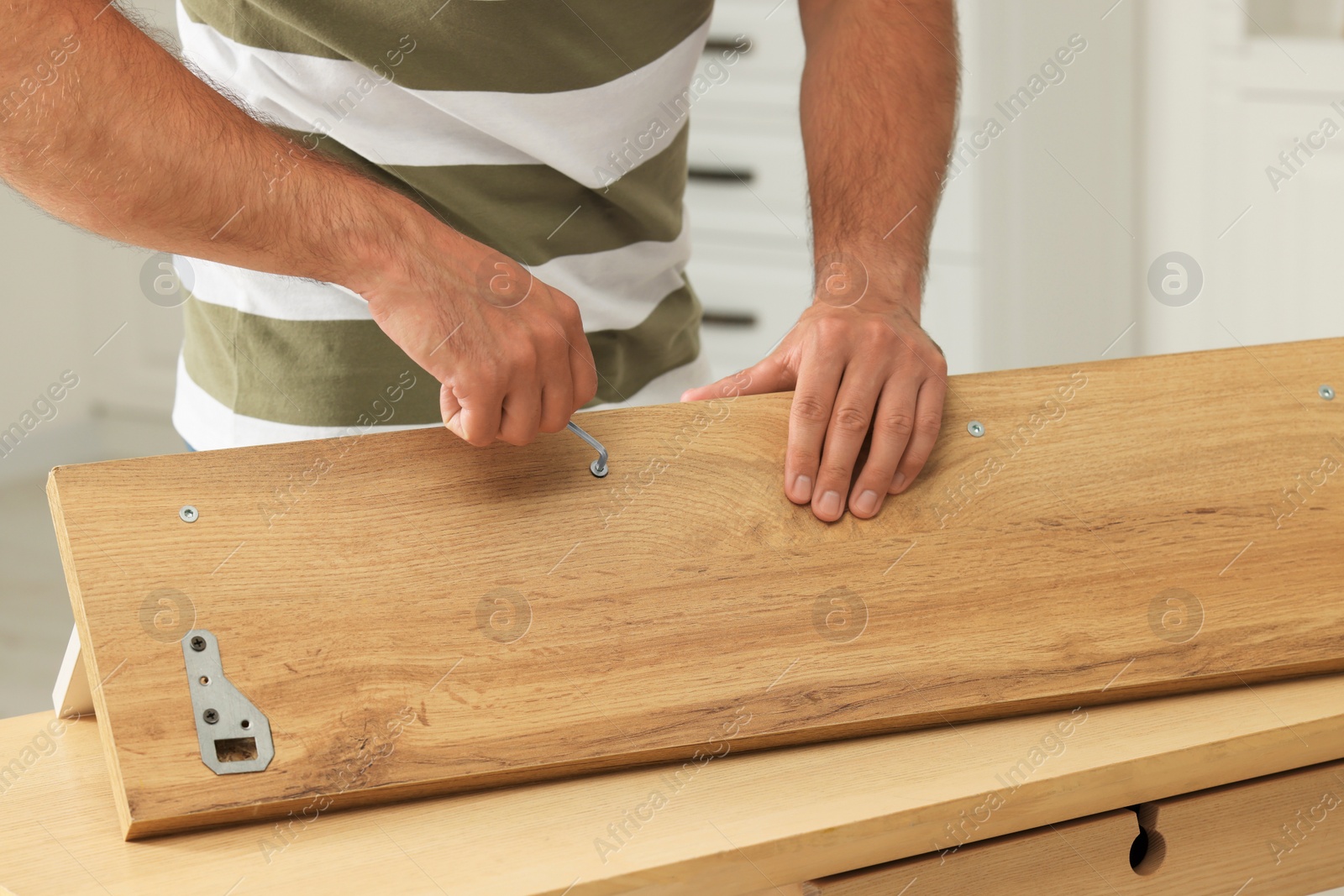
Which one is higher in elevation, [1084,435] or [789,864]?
[1084,435]

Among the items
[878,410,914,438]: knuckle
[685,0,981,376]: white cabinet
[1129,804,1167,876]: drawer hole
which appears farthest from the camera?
[685,0,981,376]: white cabinet

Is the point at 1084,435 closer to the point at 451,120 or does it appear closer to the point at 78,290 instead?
the point at 451,120

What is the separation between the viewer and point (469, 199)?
0.83 metres

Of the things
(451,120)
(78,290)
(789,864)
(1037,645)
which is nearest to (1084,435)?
(1037,645)

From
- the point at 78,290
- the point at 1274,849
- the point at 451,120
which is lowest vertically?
the point at 1274,849

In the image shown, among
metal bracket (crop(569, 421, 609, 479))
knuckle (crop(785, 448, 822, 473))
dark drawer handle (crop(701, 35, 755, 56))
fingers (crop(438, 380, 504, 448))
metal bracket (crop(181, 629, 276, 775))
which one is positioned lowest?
metal bracket (crop(181, 629, 276, 775))

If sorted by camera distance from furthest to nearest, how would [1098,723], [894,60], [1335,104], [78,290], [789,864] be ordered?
[78,290]
[1335,104]
[894,60]
[1098,723]
[789,864]

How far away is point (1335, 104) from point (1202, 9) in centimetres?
25

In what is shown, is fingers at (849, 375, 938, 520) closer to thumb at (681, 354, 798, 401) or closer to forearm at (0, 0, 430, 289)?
thumb at (681, 354, 798, 401)

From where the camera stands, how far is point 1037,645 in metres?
0.68

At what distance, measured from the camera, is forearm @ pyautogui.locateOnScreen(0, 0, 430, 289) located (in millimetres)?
614

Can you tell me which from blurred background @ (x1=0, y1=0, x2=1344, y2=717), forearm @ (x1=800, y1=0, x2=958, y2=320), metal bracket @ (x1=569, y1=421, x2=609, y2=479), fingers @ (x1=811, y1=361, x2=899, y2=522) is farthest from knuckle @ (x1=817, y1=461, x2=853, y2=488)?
blurred background @ (x1=0, y1=0, x2=1344, y2=717)

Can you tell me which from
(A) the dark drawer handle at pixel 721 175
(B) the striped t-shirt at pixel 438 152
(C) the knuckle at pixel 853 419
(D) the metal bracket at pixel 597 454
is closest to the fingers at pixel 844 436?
(C) the knuckle at pixel 853 419

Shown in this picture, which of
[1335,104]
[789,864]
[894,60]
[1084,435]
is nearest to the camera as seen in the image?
[789,864]
